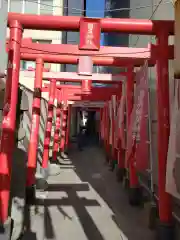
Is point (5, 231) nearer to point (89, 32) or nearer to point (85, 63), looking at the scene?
point (89, 32)

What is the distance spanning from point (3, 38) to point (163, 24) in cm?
212

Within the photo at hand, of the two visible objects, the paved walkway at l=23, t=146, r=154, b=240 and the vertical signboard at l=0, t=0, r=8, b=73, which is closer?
the paved walkway at l=23, t=146, r=154, b=240

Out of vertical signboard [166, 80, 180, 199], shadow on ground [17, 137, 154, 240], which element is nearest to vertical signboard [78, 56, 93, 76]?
vertical signboard [166, 80, 180, 199]

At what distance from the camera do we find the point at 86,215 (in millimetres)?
4199

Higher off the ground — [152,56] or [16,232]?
[152,56]

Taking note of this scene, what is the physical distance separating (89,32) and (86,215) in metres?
2.62

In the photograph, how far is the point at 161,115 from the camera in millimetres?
3271

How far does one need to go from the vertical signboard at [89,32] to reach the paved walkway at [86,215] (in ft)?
7.66

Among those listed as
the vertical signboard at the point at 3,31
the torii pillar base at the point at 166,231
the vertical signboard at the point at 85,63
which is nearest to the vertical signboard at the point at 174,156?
the torii pillar base at the point at 166,231

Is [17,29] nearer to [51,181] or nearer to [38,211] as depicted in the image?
[38,211]

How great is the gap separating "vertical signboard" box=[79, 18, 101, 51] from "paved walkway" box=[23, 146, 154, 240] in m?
2.34

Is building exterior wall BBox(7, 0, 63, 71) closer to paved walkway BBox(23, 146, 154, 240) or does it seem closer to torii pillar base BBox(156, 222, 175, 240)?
paved walkway BBox(23, 146, 154, 240)

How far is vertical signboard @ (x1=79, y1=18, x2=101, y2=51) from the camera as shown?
328 centimetres

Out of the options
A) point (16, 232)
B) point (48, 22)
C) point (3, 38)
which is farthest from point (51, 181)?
point (48, 22)
